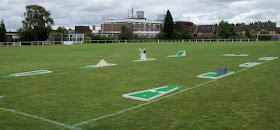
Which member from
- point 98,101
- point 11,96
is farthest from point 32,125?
point 11,96

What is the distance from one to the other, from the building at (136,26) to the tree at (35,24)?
27393 mm

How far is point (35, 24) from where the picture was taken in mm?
69438

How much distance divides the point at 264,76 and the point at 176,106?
243 inches

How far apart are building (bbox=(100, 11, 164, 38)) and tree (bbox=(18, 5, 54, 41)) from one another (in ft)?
89.9

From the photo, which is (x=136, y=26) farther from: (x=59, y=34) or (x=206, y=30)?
(x=206, y=30)

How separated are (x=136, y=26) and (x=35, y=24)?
37603mm

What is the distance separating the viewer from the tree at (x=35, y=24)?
225ft

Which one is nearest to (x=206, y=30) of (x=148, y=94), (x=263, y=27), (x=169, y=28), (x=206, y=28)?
(x=206, y=28)

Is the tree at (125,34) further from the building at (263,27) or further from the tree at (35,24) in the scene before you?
the building at (263,27)

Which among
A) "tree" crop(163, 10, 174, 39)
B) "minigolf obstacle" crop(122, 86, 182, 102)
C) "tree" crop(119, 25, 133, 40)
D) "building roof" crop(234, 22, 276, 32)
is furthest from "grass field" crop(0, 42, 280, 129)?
"building roof" crop(234, 22, 276, 32)

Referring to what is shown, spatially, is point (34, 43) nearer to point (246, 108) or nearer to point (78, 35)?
point (78, 35)

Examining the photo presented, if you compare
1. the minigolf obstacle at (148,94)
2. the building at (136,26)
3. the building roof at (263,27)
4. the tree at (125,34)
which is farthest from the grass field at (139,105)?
the building roof at (263,27)

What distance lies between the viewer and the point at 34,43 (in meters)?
60.0

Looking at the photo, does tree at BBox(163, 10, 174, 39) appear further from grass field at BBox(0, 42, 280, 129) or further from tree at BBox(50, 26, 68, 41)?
grass field at BBox(0, 42, 280, 129)
